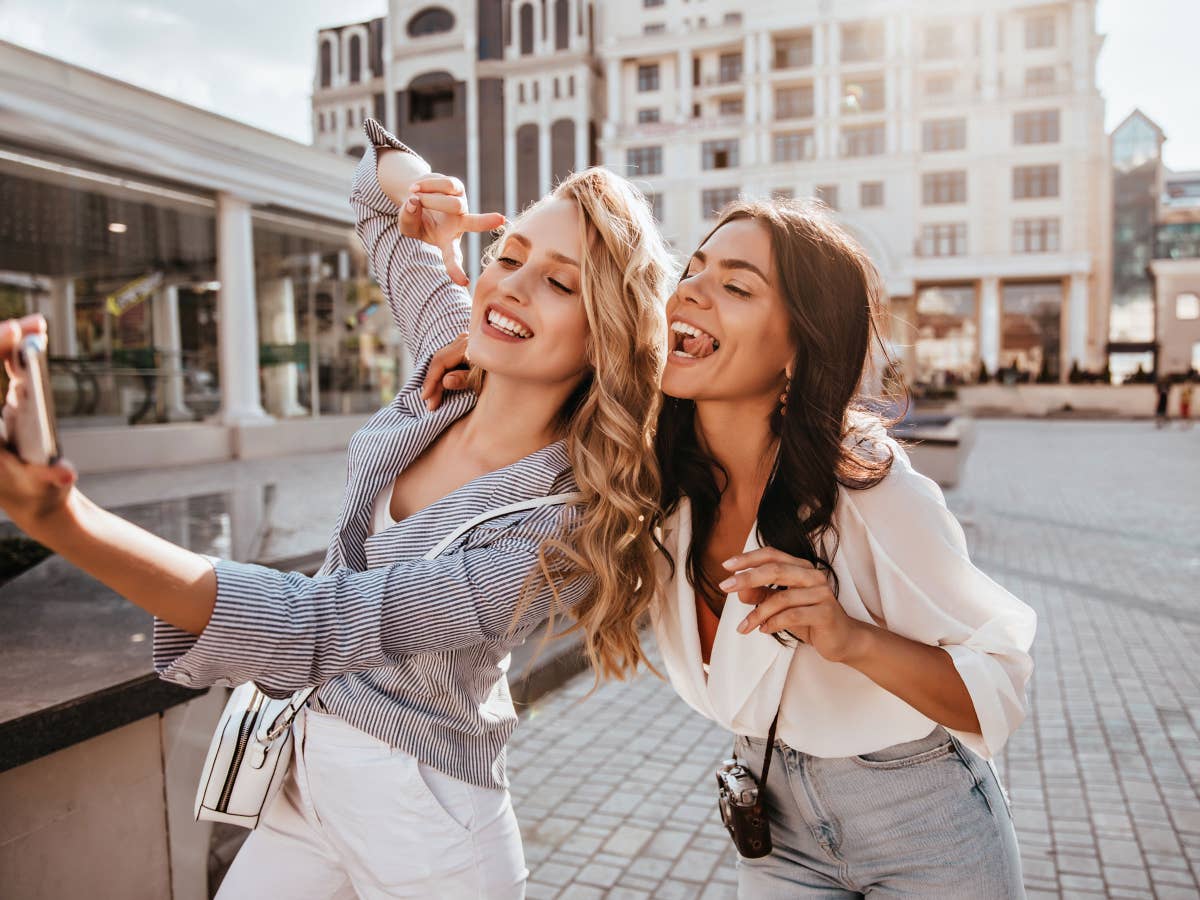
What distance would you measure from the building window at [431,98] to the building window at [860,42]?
25.5 meters

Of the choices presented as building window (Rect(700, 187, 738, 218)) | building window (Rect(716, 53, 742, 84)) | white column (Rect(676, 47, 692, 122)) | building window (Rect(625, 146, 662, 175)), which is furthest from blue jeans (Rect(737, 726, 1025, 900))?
building window (Rect(716, 53, 742, 84))

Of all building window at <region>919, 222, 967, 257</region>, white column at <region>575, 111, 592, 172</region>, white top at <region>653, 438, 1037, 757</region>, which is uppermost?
white column at <region>575, 111, 592, 172</region>

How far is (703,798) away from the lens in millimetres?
4305

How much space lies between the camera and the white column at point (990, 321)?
5353cm

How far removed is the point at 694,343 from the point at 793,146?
5836 centimetres

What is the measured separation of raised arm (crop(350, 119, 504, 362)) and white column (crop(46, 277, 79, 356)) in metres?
12.2

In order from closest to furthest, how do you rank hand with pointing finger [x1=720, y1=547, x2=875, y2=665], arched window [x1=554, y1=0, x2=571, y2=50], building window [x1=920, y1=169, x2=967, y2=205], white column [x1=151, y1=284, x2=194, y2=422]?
hand with pointing finger [x1=720, y1=547, x2=875, y2=665] < white column [x1=151, y1=284, x2=194, y2=422] < building window [x1=920, y1=169, x2=967, y2=205] < arched window [x1=554, y1=0, x2=571, y2=50]

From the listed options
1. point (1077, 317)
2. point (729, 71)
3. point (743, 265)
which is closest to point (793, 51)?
point (729, 71)

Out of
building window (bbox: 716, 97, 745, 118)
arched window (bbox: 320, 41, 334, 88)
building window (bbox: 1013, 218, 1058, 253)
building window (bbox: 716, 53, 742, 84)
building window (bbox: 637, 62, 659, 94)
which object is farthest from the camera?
arched window (bbox: 320, 41, 334, 88)

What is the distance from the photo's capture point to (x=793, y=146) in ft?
184

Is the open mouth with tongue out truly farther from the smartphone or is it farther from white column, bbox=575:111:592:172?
white column, bbox=575:111:592:172

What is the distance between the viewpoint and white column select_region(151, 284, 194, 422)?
44.3 feet

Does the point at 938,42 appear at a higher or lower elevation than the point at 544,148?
higher

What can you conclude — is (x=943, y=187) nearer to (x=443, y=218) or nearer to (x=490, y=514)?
(x=443, y=218)
